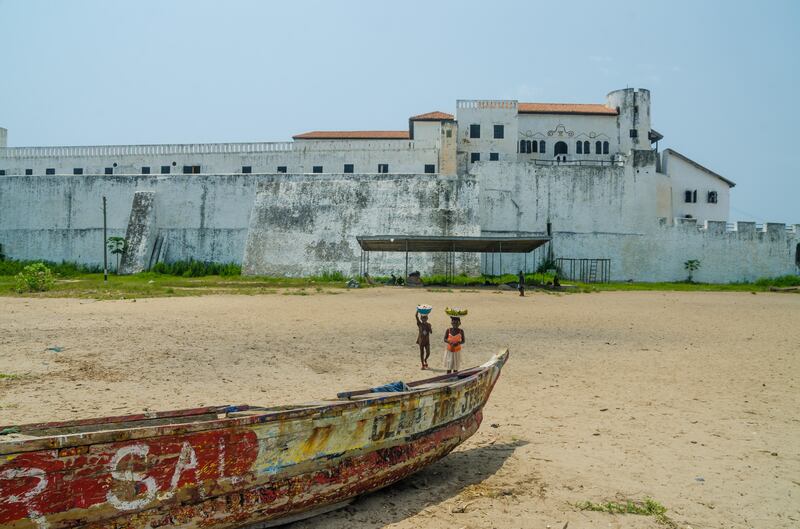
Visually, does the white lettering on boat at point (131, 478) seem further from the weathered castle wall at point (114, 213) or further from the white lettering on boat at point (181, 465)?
the weathered castle wall at point (114, 213)

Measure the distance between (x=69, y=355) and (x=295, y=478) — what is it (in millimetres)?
6717

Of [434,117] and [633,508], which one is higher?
[434,117]

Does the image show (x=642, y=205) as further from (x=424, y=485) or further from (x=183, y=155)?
(x=424, y=485)

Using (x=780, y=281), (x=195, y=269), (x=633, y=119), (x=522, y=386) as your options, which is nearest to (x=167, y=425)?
(x=522, y=386)

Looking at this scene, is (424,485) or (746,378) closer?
(424,485)

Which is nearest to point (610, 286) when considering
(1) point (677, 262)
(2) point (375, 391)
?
(1) point (677, 262)

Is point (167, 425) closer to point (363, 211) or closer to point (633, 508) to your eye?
point (633, 508)

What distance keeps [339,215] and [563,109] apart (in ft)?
52.2

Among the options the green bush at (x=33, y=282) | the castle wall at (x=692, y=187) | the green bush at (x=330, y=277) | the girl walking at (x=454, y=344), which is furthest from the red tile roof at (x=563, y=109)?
the girl walking at (x=454, y=344)

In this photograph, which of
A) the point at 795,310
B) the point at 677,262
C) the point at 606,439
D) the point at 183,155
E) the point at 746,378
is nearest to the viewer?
the point at 606,439

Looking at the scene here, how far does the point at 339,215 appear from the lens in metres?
30.0

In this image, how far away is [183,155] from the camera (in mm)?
34000

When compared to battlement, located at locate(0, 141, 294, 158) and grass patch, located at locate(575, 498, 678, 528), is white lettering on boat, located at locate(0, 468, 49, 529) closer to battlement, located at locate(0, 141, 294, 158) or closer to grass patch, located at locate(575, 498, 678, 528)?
grass patch, located at locate(575, 498, 678, 528)

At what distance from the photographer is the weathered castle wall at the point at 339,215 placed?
29078 mm
